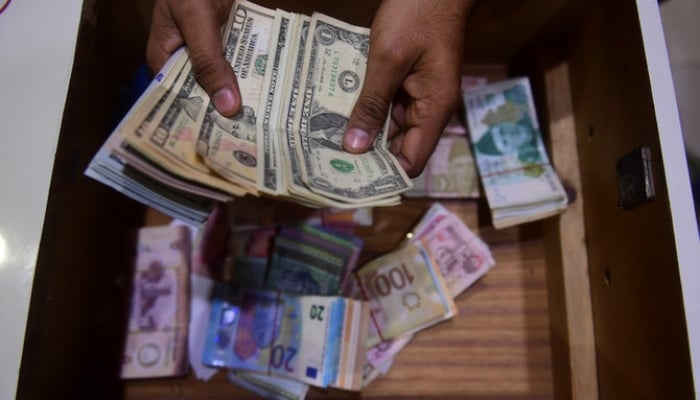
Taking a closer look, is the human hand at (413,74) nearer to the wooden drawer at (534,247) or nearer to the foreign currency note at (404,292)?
the wooden drawer at (534,247)

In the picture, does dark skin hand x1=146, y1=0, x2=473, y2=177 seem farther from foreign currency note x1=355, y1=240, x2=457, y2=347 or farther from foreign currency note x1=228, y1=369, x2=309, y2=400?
foreign currency note x1=228, y1=369, x2=309, y2=400

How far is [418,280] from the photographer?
0.82 metres

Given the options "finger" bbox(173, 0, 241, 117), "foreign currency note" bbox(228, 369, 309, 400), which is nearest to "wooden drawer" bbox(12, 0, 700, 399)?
"foreign currency note" bbox(228, 369, 309, 400)

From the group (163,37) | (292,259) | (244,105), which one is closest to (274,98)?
(244,105)

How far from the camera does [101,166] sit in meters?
0.54

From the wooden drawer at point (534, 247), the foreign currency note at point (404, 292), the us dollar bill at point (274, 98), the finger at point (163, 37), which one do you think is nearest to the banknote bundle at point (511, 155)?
the wooden drawer at point (534, 247)

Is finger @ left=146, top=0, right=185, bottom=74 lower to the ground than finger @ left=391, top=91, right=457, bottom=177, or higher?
higher

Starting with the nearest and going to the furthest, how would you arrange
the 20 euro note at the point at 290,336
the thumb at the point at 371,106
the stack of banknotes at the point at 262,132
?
the stack of banknotes at the point at 262,132, the thumb at the point at 371,106, the 20 euro note at the point at 290,336

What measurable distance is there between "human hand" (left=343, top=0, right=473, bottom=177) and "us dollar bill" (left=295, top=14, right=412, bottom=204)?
2cm

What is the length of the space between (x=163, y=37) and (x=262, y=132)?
0.58 feet

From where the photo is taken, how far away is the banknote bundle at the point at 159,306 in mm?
777

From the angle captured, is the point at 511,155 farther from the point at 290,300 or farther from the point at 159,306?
the point at 159,306

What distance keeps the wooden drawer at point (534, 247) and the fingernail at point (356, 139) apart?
0.17 metres

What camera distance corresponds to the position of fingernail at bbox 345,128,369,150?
0.62 m
